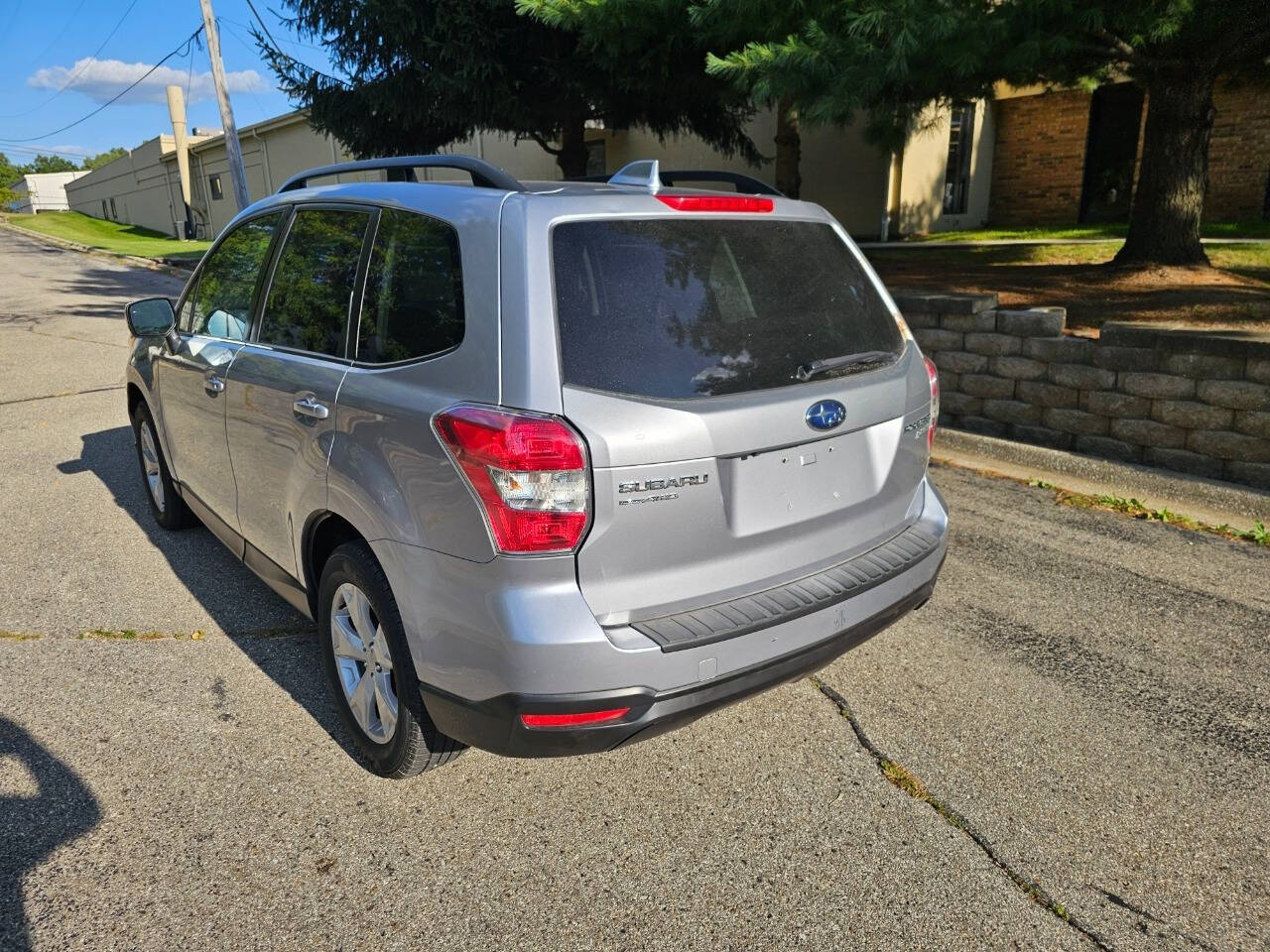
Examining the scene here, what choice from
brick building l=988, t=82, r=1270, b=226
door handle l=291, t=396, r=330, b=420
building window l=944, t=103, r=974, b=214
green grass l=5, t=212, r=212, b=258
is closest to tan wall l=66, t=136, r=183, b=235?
green grass l=5, t=212, r=212, b=258

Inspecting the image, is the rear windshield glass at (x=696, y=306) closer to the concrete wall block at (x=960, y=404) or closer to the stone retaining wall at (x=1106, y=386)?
the stone retaining wall at (x=1106, y=386)

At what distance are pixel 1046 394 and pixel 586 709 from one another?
499 centimetres

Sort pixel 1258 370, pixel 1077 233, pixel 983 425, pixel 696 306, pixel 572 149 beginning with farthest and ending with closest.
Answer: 1. pixel 572 149
2. pixel 1077 233
3. pixel 983 425
4. pixel 1258 370
5. pixel 696 306

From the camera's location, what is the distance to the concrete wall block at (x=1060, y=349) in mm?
5910

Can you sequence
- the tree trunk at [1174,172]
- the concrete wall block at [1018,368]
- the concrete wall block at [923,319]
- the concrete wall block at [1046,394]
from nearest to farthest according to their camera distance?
the concrete wall block at [1046,394]
the concrete wall block at [1018,368]
the concrete wall block at [923,319]
the tree trunk at [1174,172]

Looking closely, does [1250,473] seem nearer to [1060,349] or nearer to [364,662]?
[1060,349]

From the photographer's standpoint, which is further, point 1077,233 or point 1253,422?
point 1077,233

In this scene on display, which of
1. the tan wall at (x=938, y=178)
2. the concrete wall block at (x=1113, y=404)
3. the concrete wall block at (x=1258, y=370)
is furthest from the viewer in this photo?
the tan wall at (x=938, y=178)

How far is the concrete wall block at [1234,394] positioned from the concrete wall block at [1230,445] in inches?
6.9

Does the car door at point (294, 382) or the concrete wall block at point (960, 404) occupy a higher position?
the car door at point (294, 382)

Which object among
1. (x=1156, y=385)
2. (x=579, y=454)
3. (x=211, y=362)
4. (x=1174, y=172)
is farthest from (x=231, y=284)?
(x=1174, y=172)

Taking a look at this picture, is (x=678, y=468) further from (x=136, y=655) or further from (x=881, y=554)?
(x=136, y=655)

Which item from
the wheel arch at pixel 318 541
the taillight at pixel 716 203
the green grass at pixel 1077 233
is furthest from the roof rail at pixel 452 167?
the green grass at pixel 1077 233

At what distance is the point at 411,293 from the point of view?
2.68 meters
